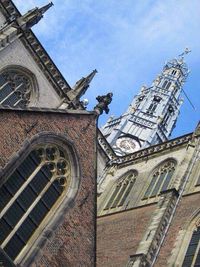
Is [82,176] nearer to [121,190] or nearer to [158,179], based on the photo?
[158,179]

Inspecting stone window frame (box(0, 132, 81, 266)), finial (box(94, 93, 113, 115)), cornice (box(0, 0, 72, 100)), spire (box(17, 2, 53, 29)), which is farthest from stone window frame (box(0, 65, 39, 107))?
stone window frame (box(0, 132, 81, 266))

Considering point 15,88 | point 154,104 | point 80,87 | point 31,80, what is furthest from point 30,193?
point 154,104

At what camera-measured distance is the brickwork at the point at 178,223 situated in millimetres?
18438

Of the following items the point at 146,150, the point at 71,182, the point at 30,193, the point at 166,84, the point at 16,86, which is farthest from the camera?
the point at 166,84

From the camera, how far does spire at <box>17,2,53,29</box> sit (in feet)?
81.5

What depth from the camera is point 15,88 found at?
81.0 ft

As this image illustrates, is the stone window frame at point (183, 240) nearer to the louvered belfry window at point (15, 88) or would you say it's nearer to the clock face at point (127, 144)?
the louvered belfry window at point (15, 88)

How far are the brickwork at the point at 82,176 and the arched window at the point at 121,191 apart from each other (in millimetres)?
9527

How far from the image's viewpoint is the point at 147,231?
1923 cm

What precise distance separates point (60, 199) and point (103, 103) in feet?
14.5

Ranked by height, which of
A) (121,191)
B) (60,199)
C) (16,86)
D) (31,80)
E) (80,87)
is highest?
(80,87)

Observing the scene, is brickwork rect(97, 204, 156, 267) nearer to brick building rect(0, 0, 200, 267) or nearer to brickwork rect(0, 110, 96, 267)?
brick building rect(0, 0, 200, 267)

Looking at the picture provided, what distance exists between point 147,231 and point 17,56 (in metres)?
11.7

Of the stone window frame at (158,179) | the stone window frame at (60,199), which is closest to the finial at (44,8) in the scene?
the stone window frame at (158,179)
